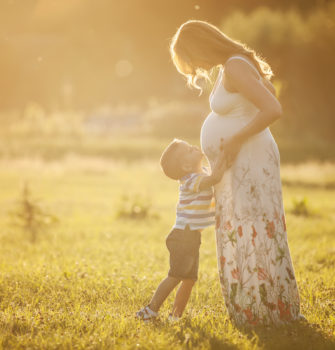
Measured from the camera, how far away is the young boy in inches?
143

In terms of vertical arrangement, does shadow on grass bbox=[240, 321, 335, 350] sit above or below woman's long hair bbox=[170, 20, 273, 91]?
below

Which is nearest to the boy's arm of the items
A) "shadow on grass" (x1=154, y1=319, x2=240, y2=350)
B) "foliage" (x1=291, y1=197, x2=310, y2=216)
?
"shadow on grass" (x1=154, y1=319, x2=240, y2=350)

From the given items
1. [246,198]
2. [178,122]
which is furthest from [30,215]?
[178,122]

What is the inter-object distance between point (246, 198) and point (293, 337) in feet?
3.69

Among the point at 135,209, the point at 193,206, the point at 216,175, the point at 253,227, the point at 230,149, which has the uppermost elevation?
the point at 230,149

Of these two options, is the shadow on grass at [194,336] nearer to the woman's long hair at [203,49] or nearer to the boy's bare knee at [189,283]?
the boy's bare knee at [189,283]

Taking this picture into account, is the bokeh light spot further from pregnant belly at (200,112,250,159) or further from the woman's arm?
the woman's arm

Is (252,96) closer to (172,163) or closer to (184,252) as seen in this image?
(172,163)

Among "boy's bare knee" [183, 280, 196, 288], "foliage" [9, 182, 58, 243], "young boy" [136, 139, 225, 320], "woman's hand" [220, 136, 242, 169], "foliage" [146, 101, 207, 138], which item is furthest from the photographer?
"foliage" [146, 101, 207, 138]

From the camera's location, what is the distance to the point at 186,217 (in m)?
3.65

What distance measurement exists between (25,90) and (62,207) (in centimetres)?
5286

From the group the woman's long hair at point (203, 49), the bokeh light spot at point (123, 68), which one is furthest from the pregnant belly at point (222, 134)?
the bokeh light spot at point (123, 68)

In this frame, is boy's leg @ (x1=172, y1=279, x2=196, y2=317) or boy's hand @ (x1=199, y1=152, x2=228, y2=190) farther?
boy's leg @ (x1=172, y1=279, x2=196, y2=317)

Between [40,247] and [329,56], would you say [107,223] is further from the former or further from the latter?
[329,56]
